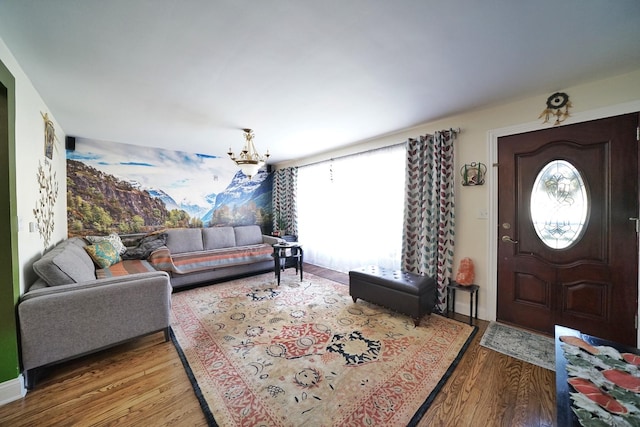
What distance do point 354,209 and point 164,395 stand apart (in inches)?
134

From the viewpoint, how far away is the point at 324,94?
7.59ft

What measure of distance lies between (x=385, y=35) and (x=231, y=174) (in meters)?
4.45

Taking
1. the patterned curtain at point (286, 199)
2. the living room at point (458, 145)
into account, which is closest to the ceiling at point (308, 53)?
the living room at point (458, 145)


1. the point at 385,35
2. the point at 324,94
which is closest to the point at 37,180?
the point at 324,94

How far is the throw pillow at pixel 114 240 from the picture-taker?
3.51 metres

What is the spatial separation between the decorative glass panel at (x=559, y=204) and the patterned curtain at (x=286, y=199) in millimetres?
4132

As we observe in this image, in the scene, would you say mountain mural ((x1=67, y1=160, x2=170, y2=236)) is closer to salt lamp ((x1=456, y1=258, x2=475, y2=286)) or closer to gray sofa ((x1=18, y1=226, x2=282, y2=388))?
gray sofa ((x1=18, y1=226, x2=282, y2=388))

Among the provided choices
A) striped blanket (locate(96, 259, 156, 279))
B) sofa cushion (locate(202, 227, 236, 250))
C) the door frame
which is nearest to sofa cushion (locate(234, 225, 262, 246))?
sofa cushion (locate(202, 227, 236, 250))

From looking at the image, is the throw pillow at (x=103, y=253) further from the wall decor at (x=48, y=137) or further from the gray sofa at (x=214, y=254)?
the wall decor at (x=48, y=137)

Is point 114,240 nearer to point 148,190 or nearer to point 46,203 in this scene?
point 148,190

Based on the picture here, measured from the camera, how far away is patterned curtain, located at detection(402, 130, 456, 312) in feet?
9.30

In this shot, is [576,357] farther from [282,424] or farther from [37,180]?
[37,180]

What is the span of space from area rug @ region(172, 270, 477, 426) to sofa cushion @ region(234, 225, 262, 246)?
6.23ft

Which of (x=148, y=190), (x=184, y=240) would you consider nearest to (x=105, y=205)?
(x=148, y=190)
